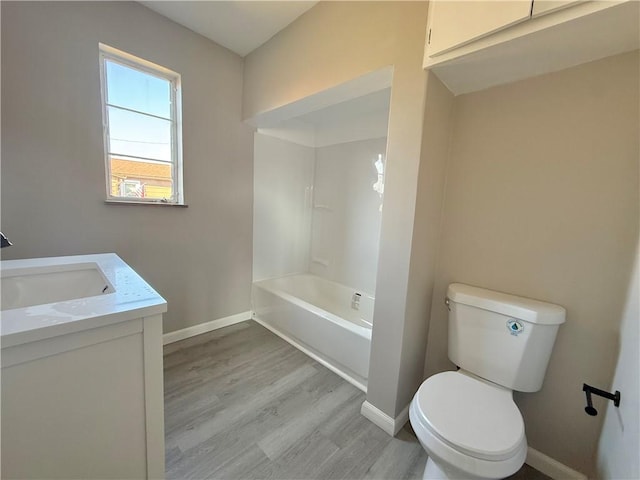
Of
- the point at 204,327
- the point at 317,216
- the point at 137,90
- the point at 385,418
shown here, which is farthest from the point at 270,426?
the point at 137,90

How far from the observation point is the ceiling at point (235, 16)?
1741 mm

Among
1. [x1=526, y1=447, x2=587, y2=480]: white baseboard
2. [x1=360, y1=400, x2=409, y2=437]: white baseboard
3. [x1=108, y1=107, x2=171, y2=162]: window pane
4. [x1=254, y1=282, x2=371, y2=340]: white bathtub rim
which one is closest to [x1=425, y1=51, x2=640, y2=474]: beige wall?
[x1=526, y1=447, x2=587, y2=480]: white baseboard

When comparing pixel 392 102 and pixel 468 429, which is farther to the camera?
pixel 392 102

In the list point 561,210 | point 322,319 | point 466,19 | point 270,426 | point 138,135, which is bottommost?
point 270,426

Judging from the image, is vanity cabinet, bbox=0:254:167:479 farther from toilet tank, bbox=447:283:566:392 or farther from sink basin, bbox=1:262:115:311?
toilet tank, bbox=447:283:566:392

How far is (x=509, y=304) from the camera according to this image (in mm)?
1258

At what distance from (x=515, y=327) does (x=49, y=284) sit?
7.33 feet

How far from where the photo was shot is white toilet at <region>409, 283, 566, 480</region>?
3.07 ft

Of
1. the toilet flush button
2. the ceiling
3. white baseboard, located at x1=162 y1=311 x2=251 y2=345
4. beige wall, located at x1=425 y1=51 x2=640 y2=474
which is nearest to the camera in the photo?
beige wall, located at x1=425 y1=51 x2=640 y2=474

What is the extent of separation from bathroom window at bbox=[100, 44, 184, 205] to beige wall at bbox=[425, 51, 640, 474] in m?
2.11

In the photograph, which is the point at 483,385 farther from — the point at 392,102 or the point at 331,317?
the point at 392,102

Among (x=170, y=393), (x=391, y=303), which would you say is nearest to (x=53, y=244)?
(x=170, y=393)

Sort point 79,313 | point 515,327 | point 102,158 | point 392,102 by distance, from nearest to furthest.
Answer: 1. point 79,313
2. point 515,327
3. point 392,102
4. point 102,158

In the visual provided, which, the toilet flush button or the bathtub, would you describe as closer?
the toilet flush button
